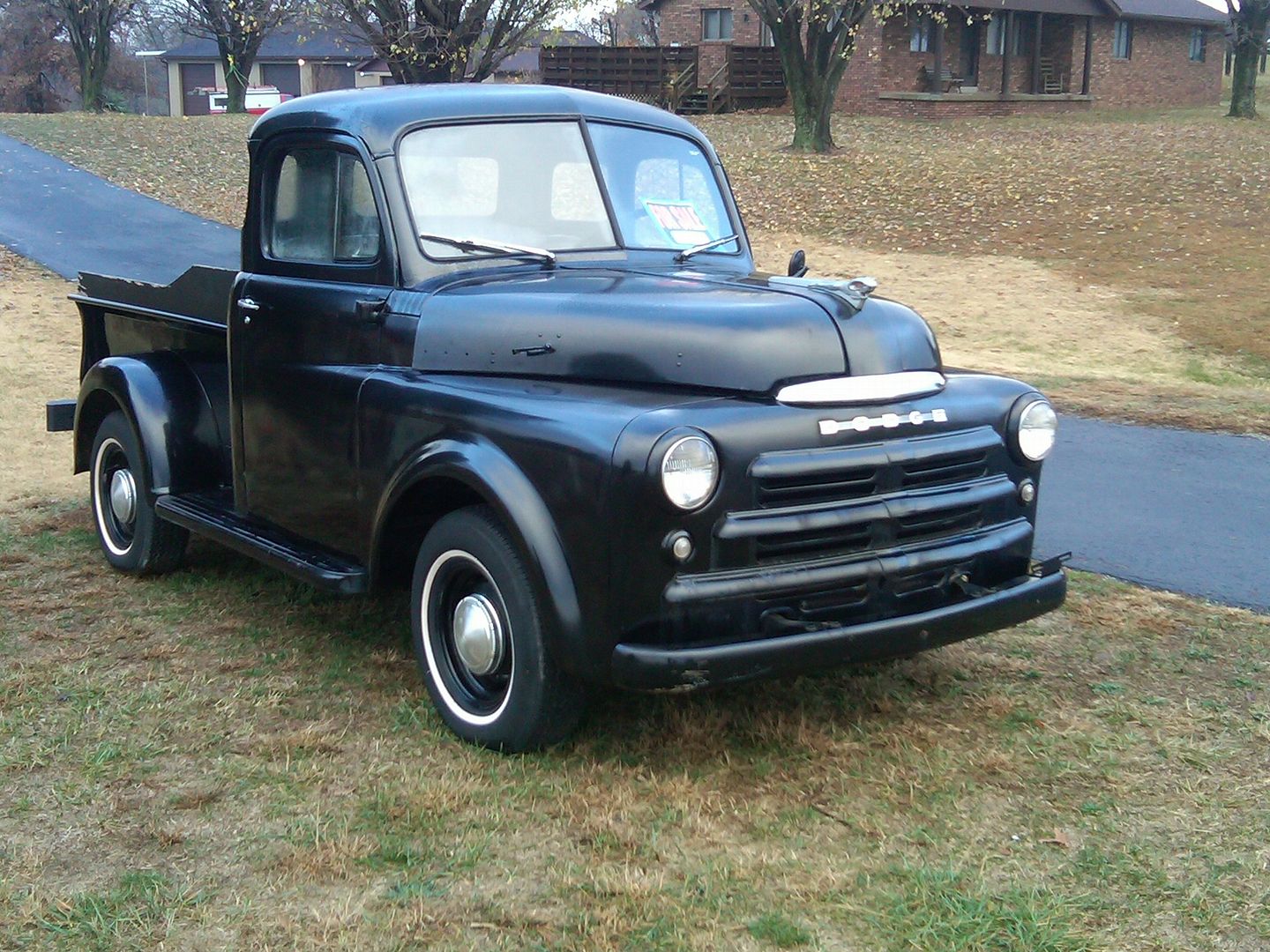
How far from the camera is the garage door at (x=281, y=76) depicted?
73.9m

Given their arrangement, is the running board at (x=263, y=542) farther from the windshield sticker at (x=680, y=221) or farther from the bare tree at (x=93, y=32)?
the bare tree at (x=93, y=32)

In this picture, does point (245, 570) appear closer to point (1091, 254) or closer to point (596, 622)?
point (596, 622)

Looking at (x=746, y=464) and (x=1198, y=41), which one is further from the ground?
(x=1198, y=41)

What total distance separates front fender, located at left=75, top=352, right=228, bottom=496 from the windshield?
5.17 ft

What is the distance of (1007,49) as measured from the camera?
38625 millimetres

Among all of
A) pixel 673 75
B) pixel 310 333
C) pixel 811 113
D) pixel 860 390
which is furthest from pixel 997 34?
pixel 860 390

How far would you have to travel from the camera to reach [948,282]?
16.4 m

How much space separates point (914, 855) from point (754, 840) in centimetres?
39

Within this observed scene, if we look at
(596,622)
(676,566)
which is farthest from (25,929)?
(676,566)

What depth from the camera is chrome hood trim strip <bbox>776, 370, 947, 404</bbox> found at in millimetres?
3707

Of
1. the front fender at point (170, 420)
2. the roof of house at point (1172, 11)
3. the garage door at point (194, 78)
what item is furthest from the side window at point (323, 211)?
the garage door at point (194, 78)

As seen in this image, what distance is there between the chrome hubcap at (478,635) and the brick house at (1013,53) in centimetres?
3254

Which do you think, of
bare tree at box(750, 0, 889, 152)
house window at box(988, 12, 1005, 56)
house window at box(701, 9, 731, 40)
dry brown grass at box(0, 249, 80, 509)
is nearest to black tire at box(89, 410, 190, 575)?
dry brown grass at box(0, 249, 80, 509)

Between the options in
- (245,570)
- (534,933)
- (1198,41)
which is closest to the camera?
(534,933)
